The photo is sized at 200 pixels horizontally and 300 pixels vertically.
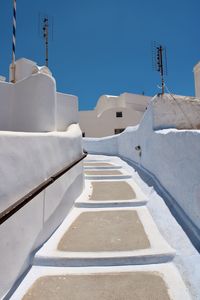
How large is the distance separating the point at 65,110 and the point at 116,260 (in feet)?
17.9

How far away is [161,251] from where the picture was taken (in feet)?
7.52

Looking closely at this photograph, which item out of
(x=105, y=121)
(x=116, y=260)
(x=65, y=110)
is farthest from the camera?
(x=105, y=121)

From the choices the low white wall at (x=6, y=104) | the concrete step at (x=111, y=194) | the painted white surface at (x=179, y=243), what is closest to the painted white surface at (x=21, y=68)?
the low white wall at (x=6, y=104)

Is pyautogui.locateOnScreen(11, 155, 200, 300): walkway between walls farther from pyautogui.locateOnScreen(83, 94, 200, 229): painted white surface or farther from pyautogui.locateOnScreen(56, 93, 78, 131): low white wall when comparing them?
pyautogui.locateOnScreen(56, 93, 78, 131): low white wall

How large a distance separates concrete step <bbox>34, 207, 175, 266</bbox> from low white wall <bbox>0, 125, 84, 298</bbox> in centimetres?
19

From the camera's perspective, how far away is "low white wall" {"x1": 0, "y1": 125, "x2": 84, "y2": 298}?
1.82 metres

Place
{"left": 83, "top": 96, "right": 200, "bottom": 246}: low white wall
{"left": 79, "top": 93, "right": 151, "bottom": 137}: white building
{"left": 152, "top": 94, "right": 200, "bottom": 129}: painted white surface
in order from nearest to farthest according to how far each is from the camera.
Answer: {"left": 83, "top": 96, "right": 200, "bottom": 246}: low white wall, {"left": 152, "top": 94, "right": 200, "bottom": 129}: painted white surface, {"left": 79, "top": 93, "right": 151, "bottom": 137}: white building

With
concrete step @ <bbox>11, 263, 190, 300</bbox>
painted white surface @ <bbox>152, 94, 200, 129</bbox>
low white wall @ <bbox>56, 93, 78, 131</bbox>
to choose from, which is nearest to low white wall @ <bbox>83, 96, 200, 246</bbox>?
painted white surface @ <bbox>152, 94, 200, 129</bbox>

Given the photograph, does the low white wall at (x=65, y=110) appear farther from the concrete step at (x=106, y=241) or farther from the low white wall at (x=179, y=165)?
the concrete step at (x=106, y=241)

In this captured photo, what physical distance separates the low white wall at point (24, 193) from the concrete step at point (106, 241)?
19cm

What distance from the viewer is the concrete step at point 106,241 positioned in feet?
7.41

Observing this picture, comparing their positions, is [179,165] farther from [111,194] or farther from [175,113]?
[175,113]

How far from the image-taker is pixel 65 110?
6.95 meters

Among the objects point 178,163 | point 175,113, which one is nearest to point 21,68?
point 175,113
